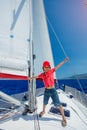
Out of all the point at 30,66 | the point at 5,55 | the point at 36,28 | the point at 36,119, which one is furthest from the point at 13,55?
the point at 36,119

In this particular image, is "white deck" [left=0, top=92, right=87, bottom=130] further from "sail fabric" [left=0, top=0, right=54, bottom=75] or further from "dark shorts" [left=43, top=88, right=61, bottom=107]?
"sail fabric" [left=0, top=0, right=54, bottom=75]

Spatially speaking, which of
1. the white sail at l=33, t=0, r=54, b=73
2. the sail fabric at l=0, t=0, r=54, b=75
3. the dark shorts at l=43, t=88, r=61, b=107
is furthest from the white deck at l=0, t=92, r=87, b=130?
the white sail at l=33, t=0, r=54, b=73

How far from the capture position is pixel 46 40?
7.04m

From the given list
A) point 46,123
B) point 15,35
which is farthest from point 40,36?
point 46,123

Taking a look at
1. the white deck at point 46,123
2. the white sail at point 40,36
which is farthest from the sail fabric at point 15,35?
the white deck at point 46,123

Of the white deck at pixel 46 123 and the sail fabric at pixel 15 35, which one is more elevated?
the sail fabric at pixel 15 35

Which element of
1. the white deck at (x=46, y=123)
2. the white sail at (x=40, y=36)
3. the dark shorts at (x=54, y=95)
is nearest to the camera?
the white deck at (x=46, y=123)

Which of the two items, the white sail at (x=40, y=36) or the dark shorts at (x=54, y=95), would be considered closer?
the dark shorts at (x=54, y=95)

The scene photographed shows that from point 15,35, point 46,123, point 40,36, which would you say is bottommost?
point 46,123

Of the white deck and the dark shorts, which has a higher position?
the dark shorts

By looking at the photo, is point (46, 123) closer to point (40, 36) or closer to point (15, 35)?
point (15, 35)

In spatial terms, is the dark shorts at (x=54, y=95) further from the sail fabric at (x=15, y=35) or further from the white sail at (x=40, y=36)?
the white sail at (x=40, y=36)

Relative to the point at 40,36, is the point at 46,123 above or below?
below

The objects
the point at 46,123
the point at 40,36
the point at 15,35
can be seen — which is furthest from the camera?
the point at 40,36
